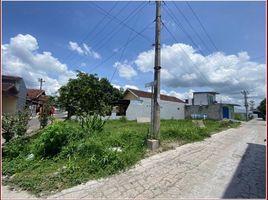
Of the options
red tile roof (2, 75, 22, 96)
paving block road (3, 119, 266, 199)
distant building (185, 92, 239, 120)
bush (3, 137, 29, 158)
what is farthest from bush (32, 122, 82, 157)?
distant building (185, 92, 239, 120)

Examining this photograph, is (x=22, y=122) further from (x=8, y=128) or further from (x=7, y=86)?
(x=7, y=86)

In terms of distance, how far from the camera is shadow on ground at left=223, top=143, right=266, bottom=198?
3879 mm

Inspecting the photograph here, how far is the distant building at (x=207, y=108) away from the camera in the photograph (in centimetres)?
3475

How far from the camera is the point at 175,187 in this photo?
412 centimetres

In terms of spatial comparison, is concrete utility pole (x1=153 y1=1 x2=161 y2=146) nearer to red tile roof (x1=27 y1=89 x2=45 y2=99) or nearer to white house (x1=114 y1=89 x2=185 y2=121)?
white house (x1=114 y1=89 x2=185 y2=121)

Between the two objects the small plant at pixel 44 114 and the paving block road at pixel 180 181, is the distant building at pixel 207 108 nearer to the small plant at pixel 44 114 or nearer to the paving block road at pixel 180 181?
the small plant at pixel 44 114

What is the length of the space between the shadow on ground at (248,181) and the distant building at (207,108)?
29.9 meters

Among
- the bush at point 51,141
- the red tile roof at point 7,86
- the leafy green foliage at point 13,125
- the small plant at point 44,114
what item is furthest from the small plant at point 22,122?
the red tile roof at point 7,86

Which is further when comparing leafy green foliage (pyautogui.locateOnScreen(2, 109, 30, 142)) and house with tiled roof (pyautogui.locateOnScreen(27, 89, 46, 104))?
house with tiled roof (pyautogui.locateOnScreen(27, 89, 46, 104))

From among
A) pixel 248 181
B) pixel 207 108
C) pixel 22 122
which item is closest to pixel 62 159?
pixel 22 122

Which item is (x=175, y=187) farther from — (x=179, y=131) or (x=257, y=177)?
(x=179, y=131)

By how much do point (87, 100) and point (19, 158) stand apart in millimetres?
11157

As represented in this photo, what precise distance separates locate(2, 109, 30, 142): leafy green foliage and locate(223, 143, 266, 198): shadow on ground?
23.2 feet

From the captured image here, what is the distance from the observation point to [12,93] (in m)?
28.2
